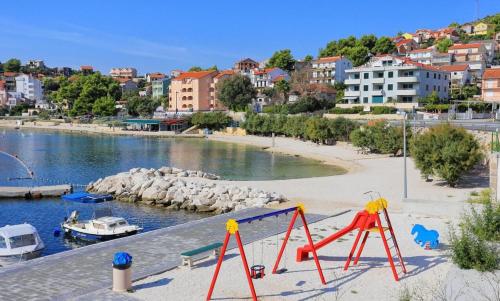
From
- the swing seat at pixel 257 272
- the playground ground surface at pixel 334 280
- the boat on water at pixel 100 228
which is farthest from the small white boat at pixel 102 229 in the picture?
the swing seat at pixel 257 272

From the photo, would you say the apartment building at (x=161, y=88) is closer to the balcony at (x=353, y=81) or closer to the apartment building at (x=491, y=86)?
the balcony at (x=353, y=81)

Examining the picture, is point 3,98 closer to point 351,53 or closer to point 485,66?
point 351,53

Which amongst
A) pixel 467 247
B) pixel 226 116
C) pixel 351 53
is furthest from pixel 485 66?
pixel 467 247

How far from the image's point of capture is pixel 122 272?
13.8 m

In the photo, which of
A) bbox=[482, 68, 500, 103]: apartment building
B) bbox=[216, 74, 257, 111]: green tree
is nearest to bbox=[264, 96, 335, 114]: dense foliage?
bbox=[216, 74, 257, 111]: green tree

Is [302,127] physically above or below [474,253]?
above

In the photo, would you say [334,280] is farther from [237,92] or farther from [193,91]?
[193,91]

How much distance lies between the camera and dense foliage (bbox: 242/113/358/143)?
7375 cm

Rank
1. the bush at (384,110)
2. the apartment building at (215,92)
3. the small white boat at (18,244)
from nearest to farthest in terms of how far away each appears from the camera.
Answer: the small white boat at (18,244)
the bush at (384,110)
the apartment building at (215,92)

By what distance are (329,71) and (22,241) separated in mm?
100888

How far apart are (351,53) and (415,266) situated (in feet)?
383

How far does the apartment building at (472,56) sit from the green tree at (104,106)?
89.4m

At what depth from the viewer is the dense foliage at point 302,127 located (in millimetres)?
73750

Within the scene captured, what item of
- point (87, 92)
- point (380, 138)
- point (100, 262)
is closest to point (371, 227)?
point (100, 262)
